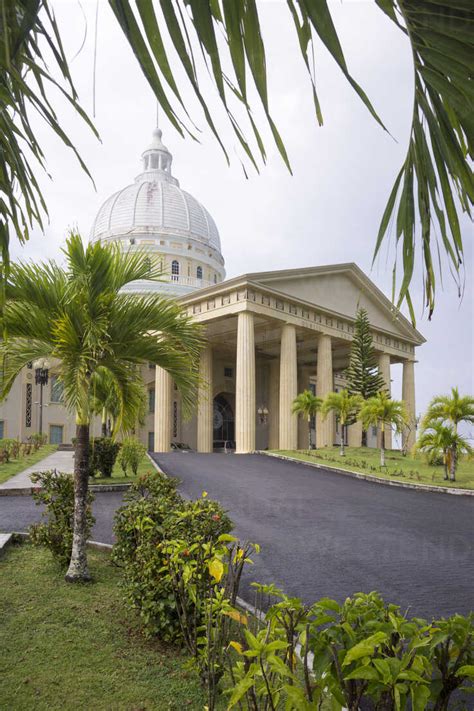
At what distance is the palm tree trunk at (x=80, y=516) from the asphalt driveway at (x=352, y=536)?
1897 mm

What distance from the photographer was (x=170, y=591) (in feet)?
14.0

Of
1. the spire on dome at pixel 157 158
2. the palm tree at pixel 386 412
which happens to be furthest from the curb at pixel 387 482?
the spire on dome at pixel 157 158

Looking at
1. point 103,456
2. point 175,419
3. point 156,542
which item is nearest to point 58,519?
point 156,542

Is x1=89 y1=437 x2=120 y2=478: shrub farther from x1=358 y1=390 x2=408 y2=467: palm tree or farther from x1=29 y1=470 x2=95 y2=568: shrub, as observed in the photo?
x1=358 y1=390 x2=408 y2=467: palm tree

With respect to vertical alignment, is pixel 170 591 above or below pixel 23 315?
below

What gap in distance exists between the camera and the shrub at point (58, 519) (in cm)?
636

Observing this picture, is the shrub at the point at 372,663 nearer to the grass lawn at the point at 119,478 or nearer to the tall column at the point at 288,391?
the grass lawn at the point at 119,478

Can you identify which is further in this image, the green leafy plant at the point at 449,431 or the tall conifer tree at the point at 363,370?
the tall conifer tree at the point at 363,370

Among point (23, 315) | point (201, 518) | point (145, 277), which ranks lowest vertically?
point (201, 518)

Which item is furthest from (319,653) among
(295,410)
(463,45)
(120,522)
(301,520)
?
(295,410)

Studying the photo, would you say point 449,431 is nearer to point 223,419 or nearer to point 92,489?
point 92,489

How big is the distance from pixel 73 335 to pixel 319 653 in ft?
15.3

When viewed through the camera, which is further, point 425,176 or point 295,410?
point 295,410

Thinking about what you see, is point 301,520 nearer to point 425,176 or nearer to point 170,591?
point 170,591
